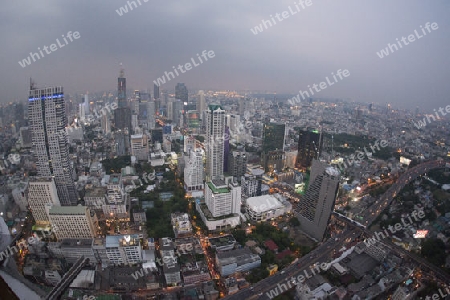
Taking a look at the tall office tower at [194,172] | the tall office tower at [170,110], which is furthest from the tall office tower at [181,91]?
the tall office tower at [194,172]

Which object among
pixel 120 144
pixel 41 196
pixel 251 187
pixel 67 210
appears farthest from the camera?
pixel 120 144

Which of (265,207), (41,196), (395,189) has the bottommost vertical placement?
(395,189)

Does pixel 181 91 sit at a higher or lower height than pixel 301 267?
higher

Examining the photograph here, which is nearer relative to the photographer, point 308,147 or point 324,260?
point 324,260

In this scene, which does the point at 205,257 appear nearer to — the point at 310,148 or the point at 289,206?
the point at 289,206

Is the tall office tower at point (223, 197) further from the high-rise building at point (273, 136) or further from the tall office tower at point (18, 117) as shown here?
the tall office tower at point (18, 117)

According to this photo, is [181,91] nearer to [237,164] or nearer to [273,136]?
[273,136]

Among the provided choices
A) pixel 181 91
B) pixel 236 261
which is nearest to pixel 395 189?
pixel 236 261
